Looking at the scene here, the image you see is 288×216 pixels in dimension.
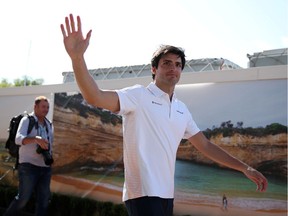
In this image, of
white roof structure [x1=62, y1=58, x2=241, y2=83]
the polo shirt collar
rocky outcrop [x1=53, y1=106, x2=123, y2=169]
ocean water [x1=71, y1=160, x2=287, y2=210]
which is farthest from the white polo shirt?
white roof structure [x1=62, y1=58, x2=241, y2=83]

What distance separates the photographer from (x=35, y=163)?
5.34 m

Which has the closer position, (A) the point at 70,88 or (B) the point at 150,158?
(B) the point at 150,158

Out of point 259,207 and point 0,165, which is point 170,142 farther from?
point 0,165

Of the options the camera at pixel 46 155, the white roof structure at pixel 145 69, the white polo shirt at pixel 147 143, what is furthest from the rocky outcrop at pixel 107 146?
the white polo shirt at pixel 147 143

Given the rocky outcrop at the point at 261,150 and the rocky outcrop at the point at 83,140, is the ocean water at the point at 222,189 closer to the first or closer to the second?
the rocky outcrop at the point at 261,150

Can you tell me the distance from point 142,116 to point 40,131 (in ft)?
10.5

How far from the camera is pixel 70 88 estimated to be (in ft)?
24.1

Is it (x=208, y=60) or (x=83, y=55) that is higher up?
(x=208, y=60)

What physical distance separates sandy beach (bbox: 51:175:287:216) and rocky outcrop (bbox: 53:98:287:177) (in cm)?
29

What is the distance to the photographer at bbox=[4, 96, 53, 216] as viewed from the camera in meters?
5.19

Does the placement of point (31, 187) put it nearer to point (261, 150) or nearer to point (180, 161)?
point (180, 161)

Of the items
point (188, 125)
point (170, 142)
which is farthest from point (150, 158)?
Result: point (188, 125)

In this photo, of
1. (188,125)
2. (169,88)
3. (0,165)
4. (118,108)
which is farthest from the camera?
(0,165)

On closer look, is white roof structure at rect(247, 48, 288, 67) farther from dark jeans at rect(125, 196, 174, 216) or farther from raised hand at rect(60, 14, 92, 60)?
raised hand at rect(60, 14, 92, 60)
